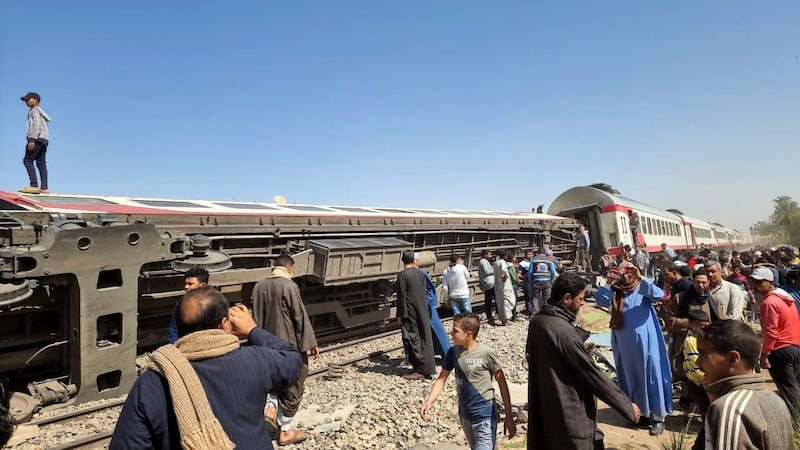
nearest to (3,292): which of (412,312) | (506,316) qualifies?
(412,312)

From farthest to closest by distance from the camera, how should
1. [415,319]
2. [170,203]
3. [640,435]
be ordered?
[170,203]
[415,319]
[640,435]

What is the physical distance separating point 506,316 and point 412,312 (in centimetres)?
451

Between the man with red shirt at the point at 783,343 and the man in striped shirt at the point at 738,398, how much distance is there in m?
2.80

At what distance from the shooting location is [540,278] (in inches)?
399

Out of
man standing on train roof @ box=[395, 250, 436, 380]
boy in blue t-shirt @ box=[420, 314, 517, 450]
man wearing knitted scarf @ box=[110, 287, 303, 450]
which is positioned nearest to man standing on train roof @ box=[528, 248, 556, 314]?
man standing on train roof @ box=[395, 250, 436, 380]

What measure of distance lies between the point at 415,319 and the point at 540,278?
4.79 metres

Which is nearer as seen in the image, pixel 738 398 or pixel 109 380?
pixel 738 398

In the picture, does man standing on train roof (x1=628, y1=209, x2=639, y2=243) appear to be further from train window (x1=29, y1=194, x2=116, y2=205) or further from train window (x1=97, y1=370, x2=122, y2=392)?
train window (x1=97, y1=370, x2=122, y2=392)

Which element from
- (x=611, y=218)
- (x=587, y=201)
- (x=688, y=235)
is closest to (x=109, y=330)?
(x=611, y=218)

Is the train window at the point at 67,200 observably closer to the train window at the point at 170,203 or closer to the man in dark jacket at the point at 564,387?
the train window at the point at 170,203

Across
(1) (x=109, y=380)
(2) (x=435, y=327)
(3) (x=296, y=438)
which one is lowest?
(3) (x=296, y=438)

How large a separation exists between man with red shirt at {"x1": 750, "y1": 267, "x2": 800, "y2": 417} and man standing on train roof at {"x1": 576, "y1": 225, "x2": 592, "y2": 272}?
11764 millimetres

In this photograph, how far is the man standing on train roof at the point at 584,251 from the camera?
15.5 metres

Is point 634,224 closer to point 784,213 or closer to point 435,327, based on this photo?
point 435,327
